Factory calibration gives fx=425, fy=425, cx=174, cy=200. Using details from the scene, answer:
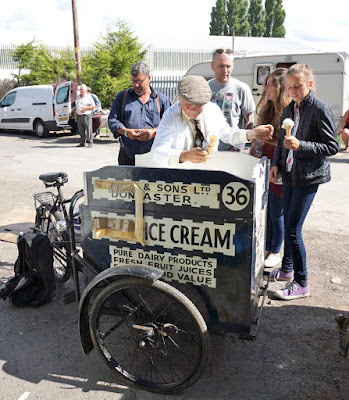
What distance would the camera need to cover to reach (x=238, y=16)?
205 feet

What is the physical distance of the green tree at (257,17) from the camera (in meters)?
62.5

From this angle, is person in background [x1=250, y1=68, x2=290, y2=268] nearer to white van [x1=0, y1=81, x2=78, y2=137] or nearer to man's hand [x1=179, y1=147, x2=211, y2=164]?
man's hand [x1=179, y1=147, x2=211, y2=164]

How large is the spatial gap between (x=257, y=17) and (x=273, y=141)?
66.0 metres

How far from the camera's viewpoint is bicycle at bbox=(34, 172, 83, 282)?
3.76 metres

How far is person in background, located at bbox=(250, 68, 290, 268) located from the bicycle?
1.89 metres

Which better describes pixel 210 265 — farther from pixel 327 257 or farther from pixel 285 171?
pixel 327 257

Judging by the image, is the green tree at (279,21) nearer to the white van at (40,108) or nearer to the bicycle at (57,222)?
the white van at (40,108)

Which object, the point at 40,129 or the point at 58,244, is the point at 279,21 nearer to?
the point at 40,129

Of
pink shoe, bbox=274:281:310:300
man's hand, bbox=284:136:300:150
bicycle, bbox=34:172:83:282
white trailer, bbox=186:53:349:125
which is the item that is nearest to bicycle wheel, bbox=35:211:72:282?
bicycle, bbox=34:172:83:282

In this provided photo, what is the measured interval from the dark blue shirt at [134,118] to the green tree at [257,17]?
2525 inches

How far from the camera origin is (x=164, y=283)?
2.47 meters

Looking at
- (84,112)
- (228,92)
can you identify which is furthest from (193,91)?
(84,112)

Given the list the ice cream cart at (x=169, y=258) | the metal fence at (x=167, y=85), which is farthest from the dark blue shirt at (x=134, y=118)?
the metal fence at (x=167, y=85)

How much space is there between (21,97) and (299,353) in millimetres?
15592
